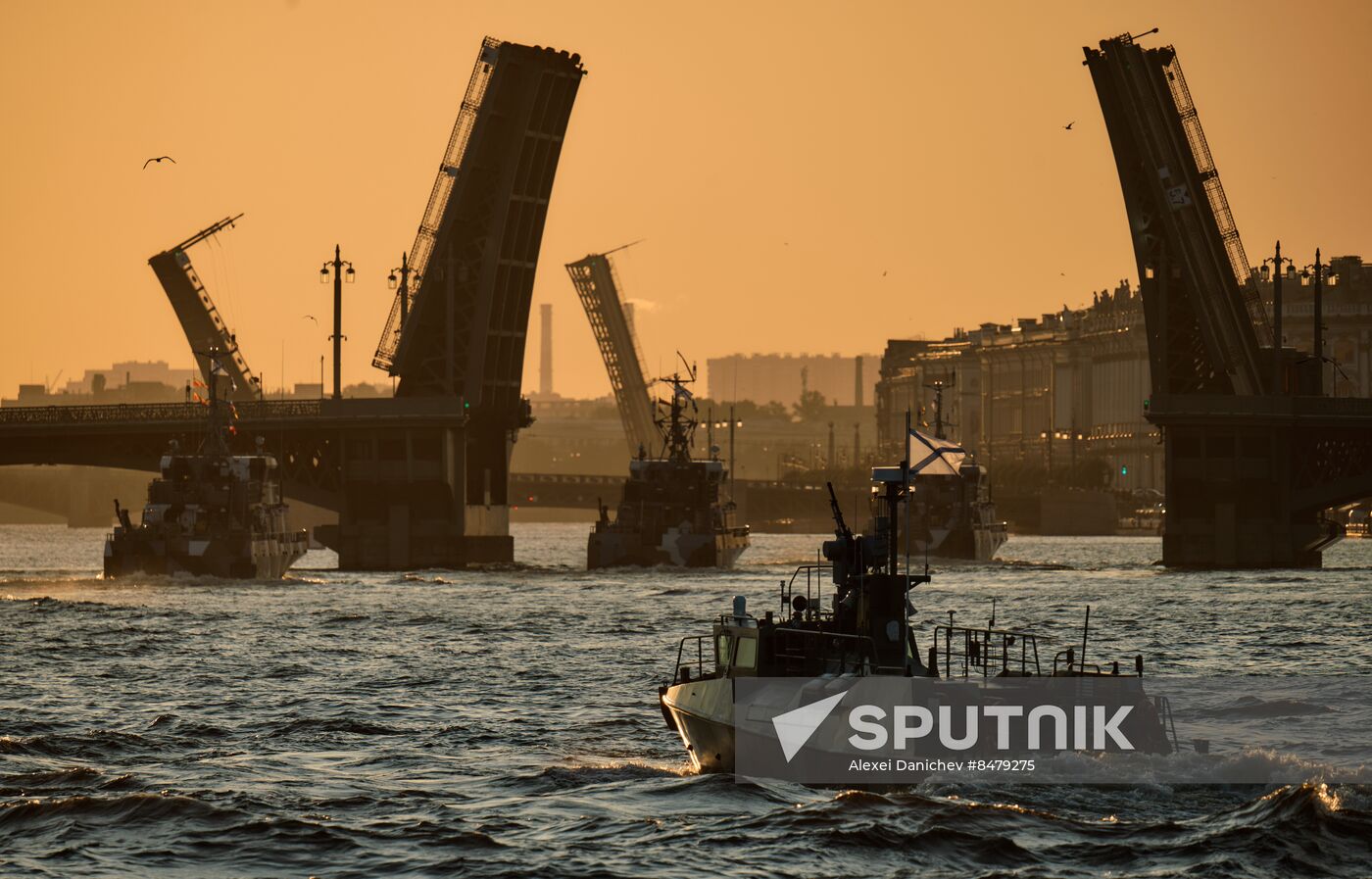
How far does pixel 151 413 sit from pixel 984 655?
8075cm

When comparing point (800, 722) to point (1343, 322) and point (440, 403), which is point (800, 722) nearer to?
point (440, 403)

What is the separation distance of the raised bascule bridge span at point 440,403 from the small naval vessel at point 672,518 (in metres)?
5.79

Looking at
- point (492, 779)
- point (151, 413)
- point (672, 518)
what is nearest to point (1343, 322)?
point (672, 518)

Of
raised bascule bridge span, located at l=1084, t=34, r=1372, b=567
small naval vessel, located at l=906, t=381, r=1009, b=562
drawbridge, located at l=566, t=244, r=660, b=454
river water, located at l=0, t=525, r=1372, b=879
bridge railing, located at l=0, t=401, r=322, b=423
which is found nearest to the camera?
river water, located at l=0, t=525, r=1372, b=879

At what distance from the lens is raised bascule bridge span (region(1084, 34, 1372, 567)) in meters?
86.2

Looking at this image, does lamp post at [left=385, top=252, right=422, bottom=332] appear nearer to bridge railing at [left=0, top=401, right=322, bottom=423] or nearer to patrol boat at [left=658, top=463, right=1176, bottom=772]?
bridge railing at [left=0, top=401, right=322, bottom=423]

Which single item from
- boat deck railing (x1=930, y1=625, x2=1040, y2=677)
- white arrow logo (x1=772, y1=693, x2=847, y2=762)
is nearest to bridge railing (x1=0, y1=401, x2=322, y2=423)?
boat deck railing (x1=930, y1=625, x2=1040, y2=677)

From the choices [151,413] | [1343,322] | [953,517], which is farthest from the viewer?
[1343,322]

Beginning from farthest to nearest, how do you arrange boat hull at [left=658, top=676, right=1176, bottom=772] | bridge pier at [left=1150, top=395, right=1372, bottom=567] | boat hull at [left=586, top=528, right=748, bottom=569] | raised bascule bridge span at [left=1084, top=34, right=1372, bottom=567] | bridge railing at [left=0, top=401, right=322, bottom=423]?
boat hull at [left=586, top=528, right=748, bottom=569] → bridge railing at [left=0, top=401, right=322, bottom=423] → bridge pier at [left=1150, top=395, right=1372, bottom=567] → raised bascule bridge span at [left=1084, top=34, right=1372, bottom=567] → boat hull at [left=658, top=676, right=1176, bottom=772]

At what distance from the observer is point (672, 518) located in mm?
106375

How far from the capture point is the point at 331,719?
126ft

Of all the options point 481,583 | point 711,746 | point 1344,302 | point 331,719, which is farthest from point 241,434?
point 1344,302

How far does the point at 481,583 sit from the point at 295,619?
2451 centimetres

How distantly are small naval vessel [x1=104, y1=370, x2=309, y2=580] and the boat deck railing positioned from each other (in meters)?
42.3
